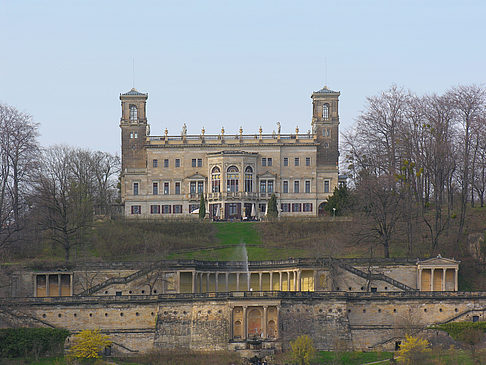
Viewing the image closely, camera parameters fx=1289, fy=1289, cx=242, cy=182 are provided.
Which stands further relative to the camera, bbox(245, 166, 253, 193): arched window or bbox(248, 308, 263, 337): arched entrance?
bbox(245, 166, 253, 193): arched window

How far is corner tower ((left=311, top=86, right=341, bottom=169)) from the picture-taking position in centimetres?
13288

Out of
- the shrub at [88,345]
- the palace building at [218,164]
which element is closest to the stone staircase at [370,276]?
the shrub at [88,345]

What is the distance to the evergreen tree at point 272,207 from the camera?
122750 millimetres

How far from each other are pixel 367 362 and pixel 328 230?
99.1ft

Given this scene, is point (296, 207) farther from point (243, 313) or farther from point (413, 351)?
point (413, 351)

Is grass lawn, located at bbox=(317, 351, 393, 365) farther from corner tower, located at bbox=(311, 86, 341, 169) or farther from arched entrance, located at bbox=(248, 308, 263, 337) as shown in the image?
corner tower, located at bbox=(311, 86, 341, 169)

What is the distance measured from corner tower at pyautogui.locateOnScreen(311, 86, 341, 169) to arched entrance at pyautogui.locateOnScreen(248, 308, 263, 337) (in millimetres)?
43519

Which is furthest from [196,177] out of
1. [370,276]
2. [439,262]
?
[439,262]

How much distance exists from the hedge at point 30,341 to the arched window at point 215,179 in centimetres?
4240

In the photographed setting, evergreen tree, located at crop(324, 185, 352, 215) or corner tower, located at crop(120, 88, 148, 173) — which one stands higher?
corner tower, located at crop(120, 88, 148, 173)

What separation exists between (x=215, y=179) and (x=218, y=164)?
159cm

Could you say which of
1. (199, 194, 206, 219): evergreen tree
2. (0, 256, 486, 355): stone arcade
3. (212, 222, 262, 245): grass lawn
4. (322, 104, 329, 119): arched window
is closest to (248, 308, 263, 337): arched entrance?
(0, 256, 486, 355): stone arcade

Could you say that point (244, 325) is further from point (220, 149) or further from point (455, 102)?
point (220, 149)

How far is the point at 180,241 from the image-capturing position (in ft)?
371
